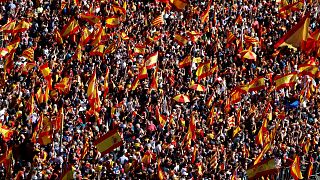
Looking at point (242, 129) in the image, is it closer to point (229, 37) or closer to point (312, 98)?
point (312, 98)

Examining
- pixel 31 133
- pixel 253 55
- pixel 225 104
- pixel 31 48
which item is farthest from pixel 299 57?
pixel 31 133

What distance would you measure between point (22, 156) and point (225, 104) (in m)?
9.19

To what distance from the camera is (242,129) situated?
4359 centimetres

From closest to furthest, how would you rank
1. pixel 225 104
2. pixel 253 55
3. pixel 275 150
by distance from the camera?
pixel 275 150 < pixel 225 104 < pixel 253 55

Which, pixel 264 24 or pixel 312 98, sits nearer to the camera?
pixel 312 98

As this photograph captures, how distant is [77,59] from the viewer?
152 feet

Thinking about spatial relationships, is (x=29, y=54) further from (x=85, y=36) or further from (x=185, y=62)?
(x=185, y=62)

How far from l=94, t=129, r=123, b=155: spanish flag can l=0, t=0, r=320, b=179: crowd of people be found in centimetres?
105

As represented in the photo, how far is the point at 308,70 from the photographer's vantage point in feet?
152

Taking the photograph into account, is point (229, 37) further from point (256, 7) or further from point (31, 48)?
point (31, 48)

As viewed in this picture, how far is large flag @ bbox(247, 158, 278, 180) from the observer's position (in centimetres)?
3688

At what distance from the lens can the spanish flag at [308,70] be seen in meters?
46.4

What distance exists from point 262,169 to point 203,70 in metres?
10.8

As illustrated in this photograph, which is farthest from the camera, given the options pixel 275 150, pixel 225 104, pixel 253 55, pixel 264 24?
pixel 264 24
